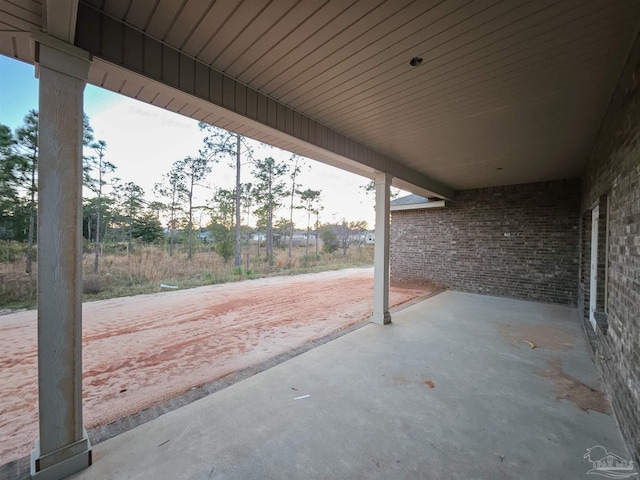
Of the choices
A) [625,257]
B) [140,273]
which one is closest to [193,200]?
[140,273]

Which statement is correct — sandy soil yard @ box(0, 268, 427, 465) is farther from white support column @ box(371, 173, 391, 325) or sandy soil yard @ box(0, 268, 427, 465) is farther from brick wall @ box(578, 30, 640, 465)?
brick wall @ box(578, 30, 640, 465)

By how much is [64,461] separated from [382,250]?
13.6 ft

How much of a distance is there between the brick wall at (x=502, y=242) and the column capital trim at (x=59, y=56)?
8.03 m

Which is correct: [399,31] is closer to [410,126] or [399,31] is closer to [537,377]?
[410,126]

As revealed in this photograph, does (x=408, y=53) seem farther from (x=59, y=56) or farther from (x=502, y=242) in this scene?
(x=502, y=242)

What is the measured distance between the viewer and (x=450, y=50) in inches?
78.4

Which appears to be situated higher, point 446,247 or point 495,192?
point 495,192

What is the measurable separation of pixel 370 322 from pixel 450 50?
12.7ft

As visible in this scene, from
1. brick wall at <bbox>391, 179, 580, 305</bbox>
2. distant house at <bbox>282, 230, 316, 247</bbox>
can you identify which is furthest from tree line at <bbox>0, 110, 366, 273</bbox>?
brick wall at <bbox>391, 179, 580, 305</bbox>

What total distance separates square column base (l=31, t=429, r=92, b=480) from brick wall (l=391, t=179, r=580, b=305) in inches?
316

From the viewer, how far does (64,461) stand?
1.60 meters

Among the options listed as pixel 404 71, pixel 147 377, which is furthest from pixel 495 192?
pixel 147 377

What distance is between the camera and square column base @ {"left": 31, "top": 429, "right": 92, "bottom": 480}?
1535mm

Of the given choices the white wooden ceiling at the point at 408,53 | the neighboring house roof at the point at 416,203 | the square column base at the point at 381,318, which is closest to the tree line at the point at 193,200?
the neighboring house roof at the point at 416,203
